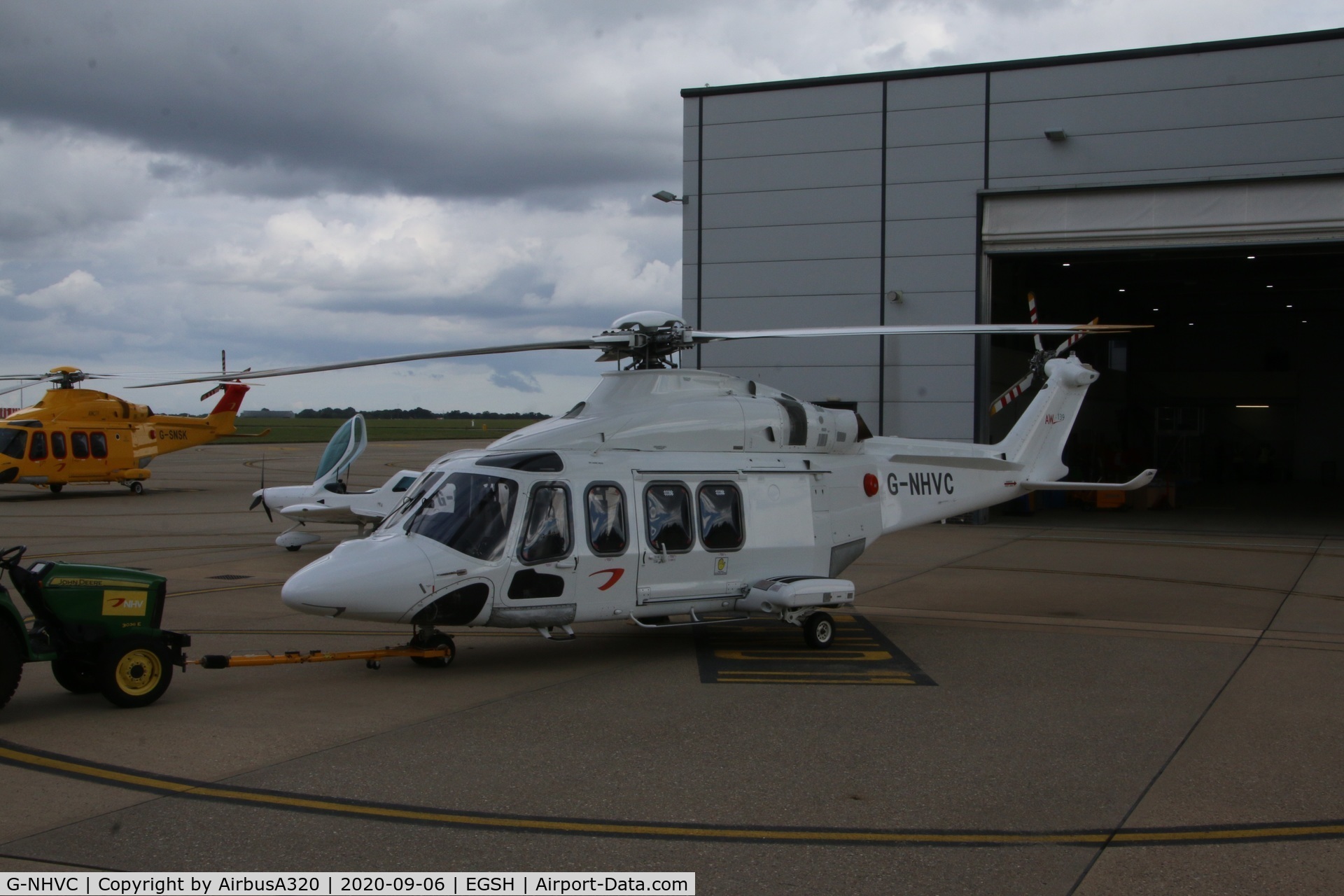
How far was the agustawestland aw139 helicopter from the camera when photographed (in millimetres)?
8438

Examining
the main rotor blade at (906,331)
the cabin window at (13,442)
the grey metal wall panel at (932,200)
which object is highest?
the grey metal wall panel at (932,200)

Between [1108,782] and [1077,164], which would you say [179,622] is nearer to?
[1108,782]

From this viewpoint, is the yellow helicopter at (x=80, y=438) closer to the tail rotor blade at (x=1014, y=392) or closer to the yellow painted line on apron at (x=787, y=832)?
the tail rotor blade at (x=1014, y=392)

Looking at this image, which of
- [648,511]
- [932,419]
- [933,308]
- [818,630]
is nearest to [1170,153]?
[933,308]

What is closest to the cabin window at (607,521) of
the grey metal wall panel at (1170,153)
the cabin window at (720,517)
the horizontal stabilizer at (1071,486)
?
the cabin window at (720,517)

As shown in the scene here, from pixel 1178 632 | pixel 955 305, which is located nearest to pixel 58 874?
pixel 1178 632

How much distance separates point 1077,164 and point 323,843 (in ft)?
69.1

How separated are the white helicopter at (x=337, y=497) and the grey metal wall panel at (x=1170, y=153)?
14334mm

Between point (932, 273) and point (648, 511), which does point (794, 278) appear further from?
point (648, 511)

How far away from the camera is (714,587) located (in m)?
9.89

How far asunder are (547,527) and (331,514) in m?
8.61

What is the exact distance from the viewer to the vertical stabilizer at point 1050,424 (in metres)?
13.4

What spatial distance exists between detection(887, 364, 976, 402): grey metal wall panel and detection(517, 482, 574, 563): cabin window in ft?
51.1

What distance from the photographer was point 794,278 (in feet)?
78.8
